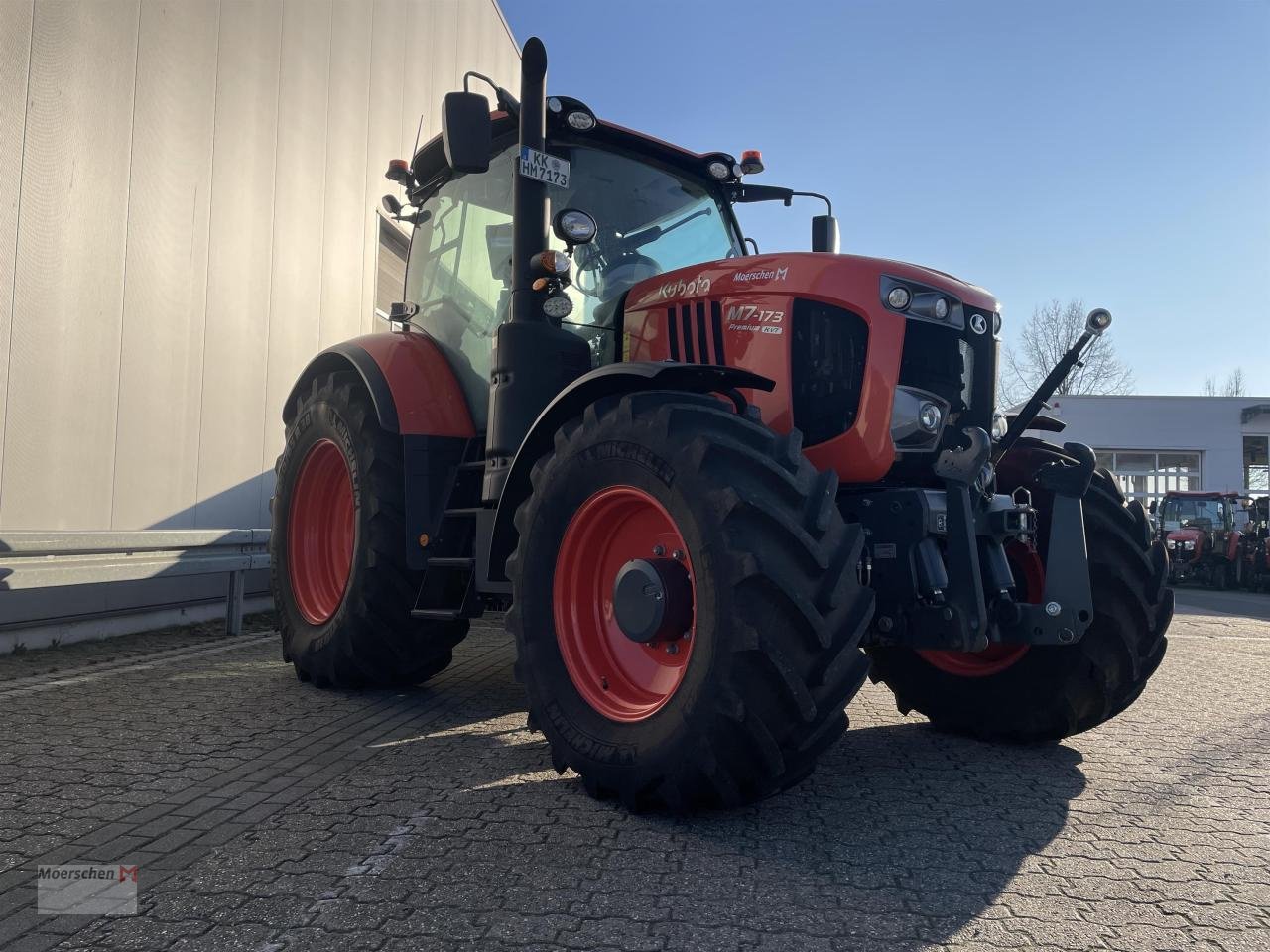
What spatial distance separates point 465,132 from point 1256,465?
125 feet

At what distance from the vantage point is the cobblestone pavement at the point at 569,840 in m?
2.19

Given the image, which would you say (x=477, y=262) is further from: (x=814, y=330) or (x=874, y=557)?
(x=874, y=557)

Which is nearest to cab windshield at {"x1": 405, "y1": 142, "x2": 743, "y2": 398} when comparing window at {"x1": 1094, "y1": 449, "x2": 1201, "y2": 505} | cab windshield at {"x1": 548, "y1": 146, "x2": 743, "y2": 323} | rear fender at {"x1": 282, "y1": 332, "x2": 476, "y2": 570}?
cab windshield at {"x1": 548, "y1": 146, "x2": 743, "y2": 323}

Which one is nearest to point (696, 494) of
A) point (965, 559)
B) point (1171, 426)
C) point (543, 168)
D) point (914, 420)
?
point (965, 559)

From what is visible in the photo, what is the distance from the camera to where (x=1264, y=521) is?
2184 cm

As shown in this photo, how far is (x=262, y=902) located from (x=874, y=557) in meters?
2.11

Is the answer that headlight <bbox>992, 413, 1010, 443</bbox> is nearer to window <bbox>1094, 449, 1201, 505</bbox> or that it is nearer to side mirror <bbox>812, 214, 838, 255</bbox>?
side mirror <bbox>812, 214, 838, 255</bbox>

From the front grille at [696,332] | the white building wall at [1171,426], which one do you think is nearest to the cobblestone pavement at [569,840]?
the front grille at [696,332]

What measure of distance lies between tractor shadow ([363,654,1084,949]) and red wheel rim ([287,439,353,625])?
1.81m

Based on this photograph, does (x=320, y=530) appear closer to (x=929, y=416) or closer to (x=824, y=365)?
(x=824, y=365)

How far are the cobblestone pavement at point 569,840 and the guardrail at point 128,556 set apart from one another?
3.45 ft

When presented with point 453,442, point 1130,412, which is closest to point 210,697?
point 453,442

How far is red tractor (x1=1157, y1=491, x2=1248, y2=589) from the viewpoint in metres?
21.8

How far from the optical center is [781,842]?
2.78m
